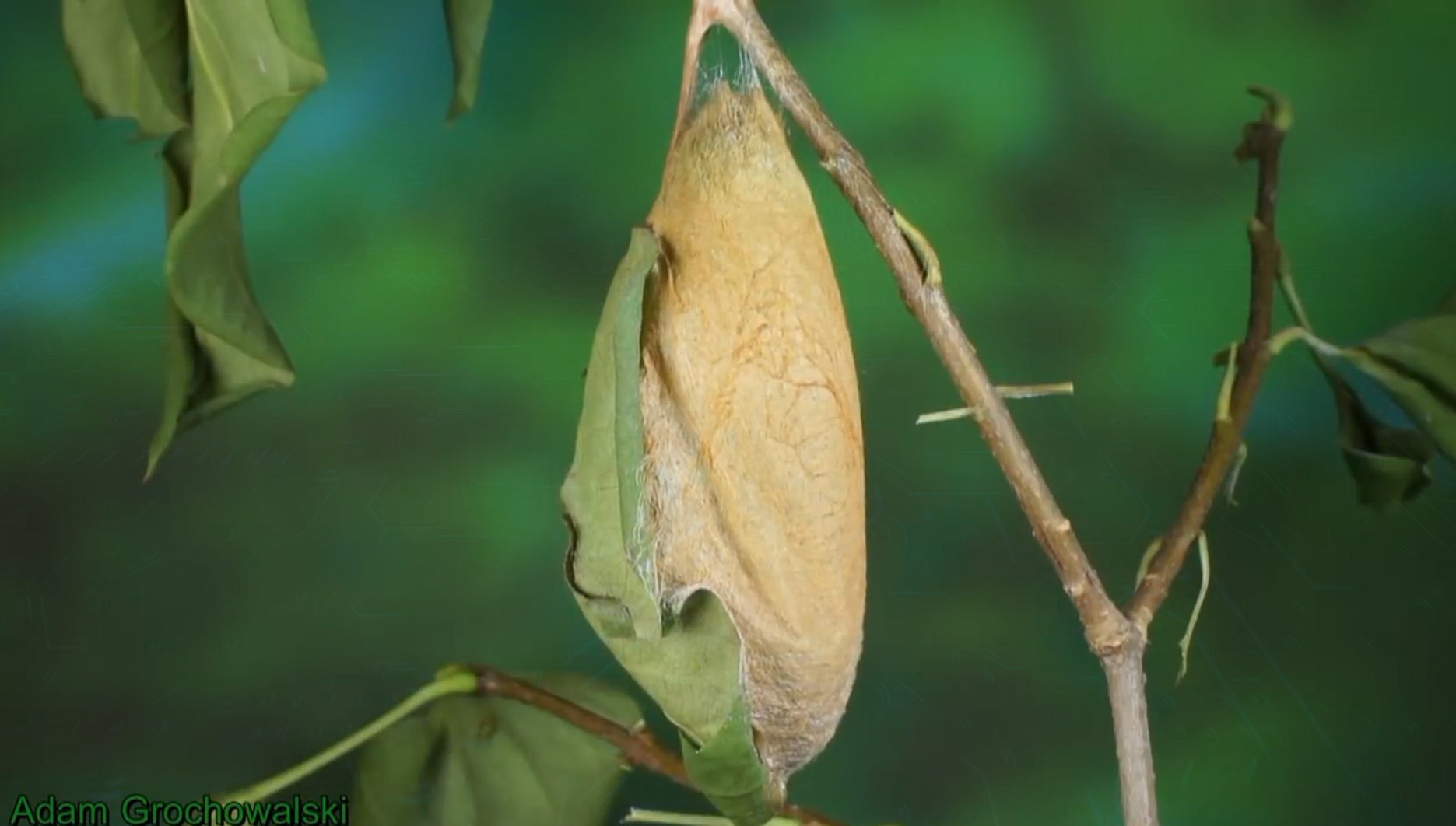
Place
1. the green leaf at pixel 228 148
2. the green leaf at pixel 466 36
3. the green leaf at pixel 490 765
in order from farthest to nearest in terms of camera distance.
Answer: the green leaf at pixel 490 765, the green leaf at pixel 466 36, the green leaf at pixel 228 148

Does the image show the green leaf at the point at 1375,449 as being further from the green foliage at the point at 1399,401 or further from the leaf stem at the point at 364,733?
the leaf stem at the point at 364,733

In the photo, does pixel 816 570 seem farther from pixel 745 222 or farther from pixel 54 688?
pixel 54 688


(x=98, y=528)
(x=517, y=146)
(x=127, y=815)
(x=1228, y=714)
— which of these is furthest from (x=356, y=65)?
(x=1228, y=714)

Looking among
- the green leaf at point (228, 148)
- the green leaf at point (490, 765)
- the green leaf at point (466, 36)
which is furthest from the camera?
the green leaf at point (490, 765)

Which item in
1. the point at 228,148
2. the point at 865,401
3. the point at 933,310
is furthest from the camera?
the point at 865,401

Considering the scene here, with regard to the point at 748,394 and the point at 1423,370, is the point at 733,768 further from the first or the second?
the point at 1423,370

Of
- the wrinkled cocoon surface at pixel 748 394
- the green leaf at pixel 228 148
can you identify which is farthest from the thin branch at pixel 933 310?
the green leaf at pixel 228 148

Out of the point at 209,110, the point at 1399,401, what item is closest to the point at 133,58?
the point at 209,110
